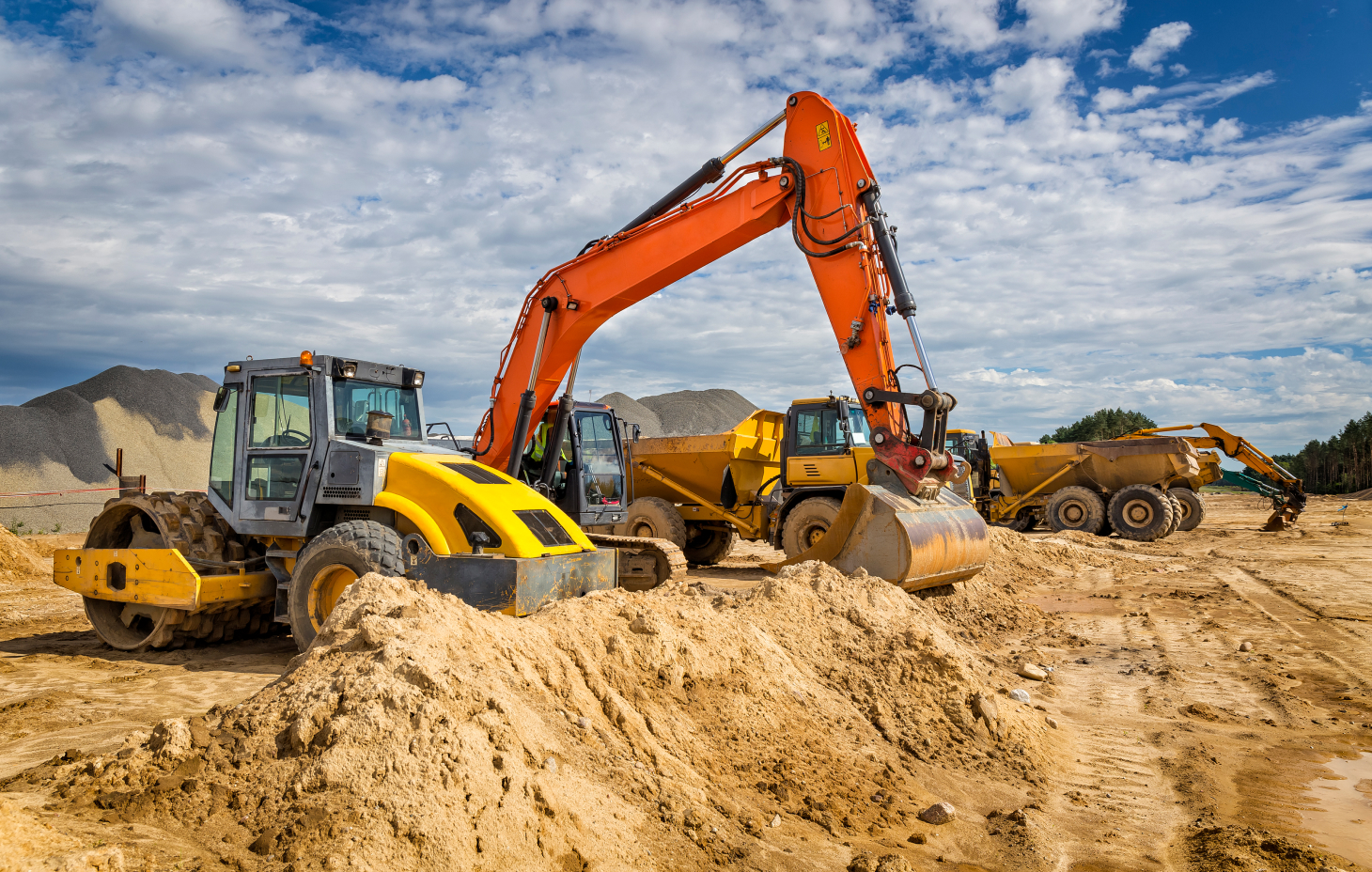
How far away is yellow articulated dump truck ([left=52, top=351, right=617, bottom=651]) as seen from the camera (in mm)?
5914

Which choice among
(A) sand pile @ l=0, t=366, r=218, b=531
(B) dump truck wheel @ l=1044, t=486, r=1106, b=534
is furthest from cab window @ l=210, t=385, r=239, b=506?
(A) sand pile @ l=0, t=366, r=218, b=531

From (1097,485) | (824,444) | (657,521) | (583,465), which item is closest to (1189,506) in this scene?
(1097,485)

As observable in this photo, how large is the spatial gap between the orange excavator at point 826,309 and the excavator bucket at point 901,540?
0.01m

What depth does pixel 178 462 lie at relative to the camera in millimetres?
28094

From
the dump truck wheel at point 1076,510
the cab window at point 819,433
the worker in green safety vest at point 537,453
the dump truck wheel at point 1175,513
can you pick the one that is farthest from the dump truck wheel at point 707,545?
the dump truck wheel at point 1175,513

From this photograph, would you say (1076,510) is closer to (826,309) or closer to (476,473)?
(826,309)

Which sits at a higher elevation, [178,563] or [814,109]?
[814,109]

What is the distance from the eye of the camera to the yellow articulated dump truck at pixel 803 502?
761cm

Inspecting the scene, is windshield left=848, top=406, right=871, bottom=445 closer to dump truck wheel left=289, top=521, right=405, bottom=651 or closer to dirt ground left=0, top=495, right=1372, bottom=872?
dirt ground left=0, top=495, right=1372, bottom=872

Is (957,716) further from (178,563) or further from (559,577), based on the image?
(178,563)

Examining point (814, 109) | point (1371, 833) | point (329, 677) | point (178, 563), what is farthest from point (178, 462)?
point (1371, 833)

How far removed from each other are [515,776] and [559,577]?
2.86 meters

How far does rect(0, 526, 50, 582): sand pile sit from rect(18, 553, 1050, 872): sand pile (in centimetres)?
1164

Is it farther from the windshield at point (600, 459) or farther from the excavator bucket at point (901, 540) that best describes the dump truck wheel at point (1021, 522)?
the windshield at point (600, 459)
